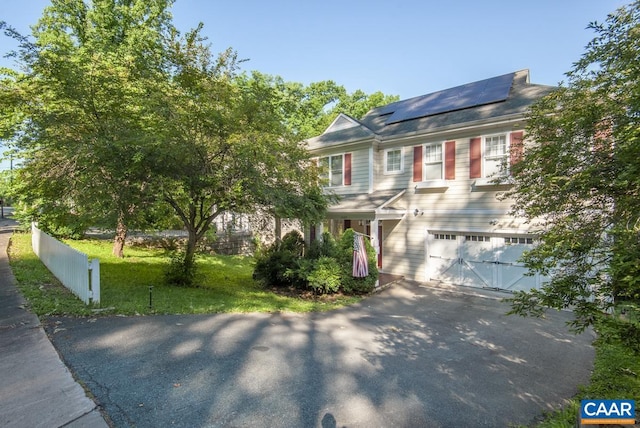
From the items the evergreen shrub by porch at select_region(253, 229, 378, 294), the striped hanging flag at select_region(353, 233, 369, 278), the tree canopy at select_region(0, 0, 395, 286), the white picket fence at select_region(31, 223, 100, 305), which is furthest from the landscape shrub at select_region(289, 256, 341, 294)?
the white picket fence at select_region(31, 223, 100, 305)

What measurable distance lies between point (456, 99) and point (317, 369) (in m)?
12.4

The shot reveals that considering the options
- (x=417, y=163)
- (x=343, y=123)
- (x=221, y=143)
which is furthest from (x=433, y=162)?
(x=221, y=143)

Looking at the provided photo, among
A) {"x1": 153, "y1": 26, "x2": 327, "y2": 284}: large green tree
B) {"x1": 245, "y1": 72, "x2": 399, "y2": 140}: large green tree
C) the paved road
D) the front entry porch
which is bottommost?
the paved road

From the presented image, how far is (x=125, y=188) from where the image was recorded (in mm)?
7668

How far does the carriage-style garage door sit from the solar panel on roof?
484 centimetres

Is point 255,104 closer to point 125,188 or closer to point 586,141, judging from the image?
point 125,188

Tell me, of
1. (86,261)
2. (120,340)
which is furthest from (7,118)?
(120,340)

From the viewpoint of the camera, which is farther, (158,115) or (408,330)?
(158,115)

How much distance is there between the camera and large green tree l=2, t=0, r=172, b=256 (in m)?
7.38

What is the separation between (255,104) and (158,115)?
2276 mm

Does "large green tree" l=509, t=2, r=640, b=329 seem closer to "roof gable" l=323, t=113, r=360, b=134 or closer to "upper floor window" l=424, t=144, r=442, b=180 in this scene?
"upper floor window" l=424, t=144, r=442, b=180

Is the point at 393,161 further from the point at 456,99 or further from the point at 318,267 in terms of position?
the point at 318,267

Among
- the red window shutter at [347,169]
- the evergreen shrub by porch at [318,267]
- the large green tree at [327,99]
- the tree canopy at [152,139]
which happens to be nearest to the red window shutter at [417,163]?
the red window shutter at [347,169]

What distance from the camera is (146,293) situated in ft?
27.3
